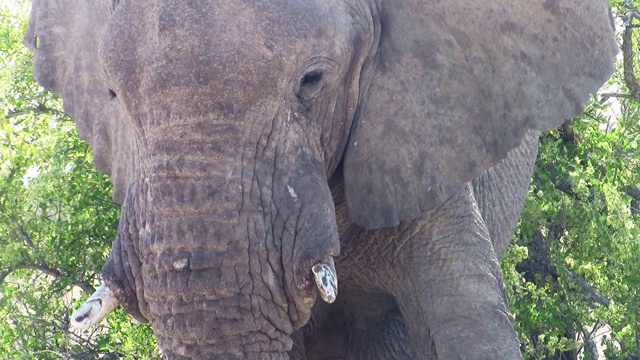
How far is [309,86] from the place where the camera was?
2.86 meters

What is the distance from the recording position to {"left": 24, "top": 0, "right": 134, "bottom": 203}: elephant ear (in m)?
3.47

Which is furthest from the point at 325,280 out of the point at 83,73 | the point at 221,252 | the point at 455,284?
the point at 83,73

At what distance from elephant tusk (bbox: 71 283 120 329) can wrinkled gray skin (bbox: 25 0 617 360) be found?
0.03 m

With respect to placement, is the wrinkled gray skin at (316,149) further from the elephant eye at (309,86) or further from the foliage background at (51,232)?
the foliage background at (51,232)

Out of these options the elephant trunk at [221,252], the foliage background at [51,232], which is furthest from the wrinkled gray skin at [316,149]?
the foliage background at [51,232]

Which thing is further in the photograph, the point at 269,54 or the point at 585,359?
the point at 585,359

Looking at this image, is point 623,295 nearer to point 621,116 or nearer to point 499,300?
point 621,116

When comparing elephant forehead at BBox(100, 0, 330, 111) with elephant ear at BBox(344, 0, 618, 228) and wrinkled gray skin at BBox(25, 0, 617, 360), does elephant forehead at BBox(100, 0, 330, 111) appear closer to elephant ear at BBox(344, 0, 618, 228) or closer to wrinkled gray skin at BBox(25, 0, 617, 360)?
wrinkled gray skin at BBox(25, 0, 617, 360)

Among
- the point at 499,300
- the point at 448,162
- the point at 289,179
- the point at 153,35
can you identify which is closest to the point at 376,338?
the point at 499,300

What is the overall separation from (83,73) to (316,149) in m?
1.03

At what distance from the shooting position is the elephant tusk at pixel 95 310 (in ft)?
9.02

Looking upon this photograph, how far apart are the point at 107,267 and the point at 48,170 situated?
1814 mm

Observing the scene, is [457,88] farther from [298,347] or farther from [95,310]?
[95,310]

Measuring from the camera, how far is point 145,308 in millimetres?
2738
